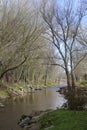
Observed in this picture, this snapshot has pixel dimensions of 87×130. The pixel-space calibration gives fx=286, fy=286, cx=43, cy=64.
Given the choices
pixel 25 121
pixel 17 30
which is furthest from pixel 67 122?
pixel 17 30

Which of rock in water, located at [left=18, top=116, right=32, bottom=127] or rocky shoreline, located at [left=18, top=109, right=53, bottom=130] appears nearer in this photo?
rocky shoreline, located at [left=18, top=109, right=53, bottom=130]

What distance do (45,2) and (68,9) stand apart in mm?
3129

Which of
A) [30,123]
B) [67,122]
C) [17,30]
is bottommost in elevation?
[30,123]

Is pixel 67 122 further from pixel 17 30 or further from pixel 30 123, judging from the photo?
pixel 17 30

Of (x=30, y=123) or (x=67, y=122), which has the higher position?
(x=67, y=122)

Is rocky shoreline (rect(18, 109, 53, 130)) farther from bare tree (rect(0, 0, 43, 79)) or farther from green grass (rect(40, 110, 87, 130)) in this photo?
bare tree (rect(0, 0, 43, 79))

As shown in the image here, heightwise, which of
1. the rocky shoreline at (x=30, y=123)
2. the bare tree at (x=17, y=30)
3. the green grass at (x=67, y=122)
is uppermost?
the bare tree at (x=17, y=30)

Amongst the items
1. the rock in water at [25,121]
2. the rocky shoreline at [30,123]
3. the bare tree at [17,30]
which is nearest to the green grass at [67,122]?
the rocky shoreline at [30,123]

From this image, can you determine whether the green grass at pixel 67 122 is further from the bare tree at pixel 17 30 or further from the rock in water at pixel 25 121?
the bare tree at pixel 17 30

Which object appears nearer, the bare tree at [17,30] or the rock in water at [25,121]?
the rock in water at [25,121]

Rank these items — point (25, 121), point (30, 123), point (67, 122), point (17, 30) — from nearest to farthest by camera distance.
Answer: point (67, 122), point (30, 123), point (25, 121), point (17, 30)

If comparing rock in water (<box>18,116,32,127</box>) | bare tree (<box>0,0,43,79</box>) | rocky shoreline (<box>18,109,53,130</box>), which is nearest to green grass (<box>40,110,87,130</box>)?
rocky shoreline (<box>18,109,53,130</box>)

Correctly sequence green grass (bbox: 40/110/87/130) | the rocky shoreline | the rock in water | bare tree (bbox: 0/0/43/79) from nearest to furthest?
green grass (bbox: 40/110/87/130), the rocky shoreline, the rock in water, bare tree (bbox: 0/0/43/79)

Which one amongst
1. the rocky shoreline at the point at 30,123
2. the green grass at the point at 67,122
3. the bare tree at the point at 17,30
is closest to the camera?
the green grass at the point at 67,122
